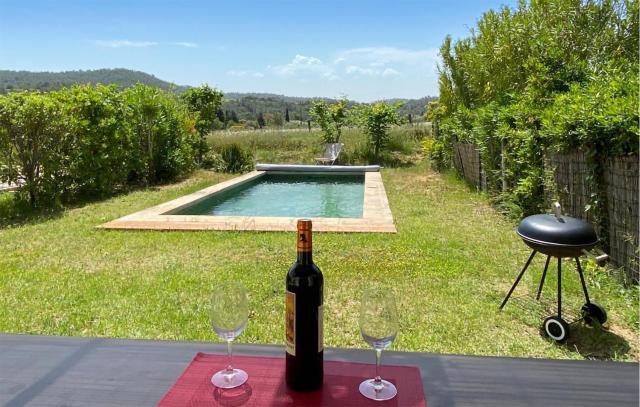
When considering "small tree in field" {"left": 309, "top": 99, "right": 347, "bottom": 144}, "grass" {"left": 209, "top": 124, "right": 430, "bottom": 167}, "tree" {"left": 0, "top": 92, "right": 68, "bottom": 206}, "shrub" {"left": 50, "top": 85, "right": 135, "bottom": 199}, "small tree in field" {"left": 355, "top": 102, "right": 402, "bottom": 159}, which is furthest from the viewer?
"small tree in field" {"left": 309, "top": 99, "right": 347, "bottom": 144}

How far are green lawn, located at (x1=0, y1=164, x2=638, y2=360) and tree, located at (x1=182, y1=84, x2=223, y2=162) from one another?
6.79 metres

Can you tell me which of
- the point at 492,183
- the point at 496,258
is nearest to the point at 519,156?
the point at 492,183

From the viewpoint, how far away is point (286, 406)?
931mm

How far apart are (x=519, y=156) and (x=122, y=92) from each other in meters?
7.66

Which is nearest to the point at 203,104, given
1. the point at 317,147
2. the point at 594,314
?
the point at 317,147

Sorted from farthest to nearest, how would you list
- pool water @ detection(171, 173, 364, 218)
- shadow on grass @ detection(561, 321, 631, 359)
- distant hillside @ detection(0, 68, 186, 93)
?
distant hillside @ detection(0, 68, 186, 93)
pool water @ detection(171, 173, 364, 218)
shadow on grass @ detection(561, 321, 631, 359)

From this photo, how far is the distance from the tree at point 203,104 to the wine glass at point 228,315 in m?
12.1

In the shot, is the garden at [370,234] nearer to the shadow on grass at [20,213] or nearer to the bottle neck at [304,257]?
the shadow on grass at [20,213]

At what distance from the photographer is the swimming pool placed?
586 centimetres

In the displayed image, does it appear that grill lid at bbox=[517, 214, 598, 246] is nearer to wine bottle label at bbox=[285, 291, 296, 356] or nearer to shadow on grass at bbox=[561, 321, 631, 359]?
shadow on grass at bbox=[561, 321, 631, 359]

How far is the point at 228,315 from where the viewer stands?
3.41 feet

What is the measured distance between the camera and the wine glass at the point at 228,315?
104cm

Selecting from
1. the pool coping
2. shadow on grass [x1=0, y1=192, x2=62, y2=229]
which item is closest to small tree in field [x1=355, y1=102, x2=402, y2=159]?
the pool coping

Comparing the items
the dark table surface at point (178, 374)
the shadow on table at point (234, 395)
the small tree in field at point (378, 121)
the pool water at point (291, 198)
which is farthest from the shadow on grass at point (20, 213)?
the small tree in field at point (378, 121)
